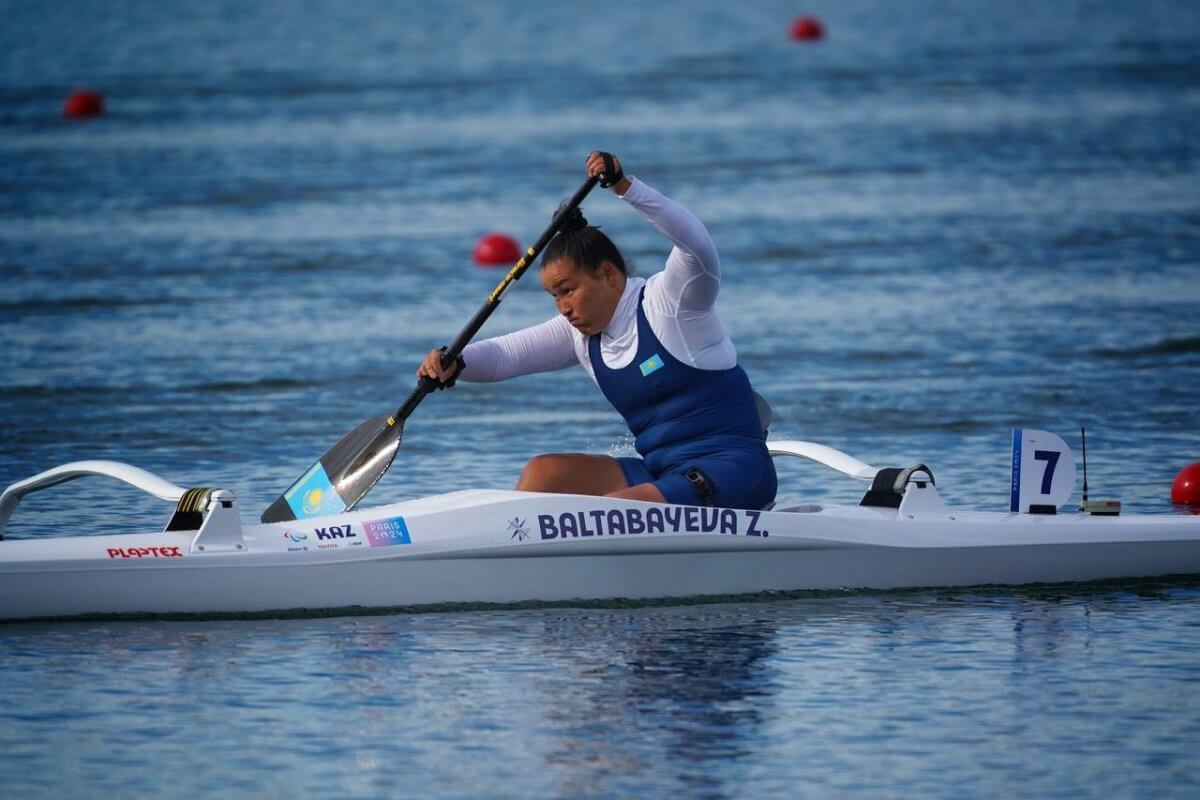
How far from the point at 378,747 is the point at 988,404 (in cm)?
644

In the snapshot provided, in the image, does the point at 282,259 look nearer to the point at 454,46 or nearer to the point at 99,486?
the point at 99,486

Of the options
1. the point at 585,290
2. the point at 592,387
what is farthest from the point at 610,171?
the point at 592,387

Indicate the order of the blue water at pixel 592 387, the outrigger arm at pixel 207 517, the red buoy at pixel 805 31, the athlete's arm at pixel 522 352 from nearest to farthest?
the blue water at pixel 592 387 < the outrigger arm at pixel 207 517 < the athlete's arm at pixel 522 352 < the red buoy at pixel 805 31

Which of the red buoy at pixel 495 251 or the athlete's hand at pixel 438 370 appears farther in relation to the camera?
the red buoy at pixel 495 251

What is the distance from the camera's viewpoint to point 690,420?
793 centimetres

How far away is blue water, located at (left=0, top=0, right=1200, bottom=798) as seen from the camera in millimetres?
6449

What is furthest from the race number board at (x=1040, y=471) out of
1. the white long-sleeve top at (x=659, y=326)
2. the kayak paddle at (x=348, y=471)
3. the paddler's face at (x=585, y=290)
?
A: the kayak paddle at (x=348, y=471)

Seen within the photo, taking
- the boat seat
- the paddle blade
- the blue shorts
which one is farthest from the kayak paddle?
the boat seat

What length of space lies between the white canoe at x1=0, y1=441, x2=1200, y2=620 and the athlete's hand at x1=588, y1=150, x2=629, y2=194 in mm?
1052

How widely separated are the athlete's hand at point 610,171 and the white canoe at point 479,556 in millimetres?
1052

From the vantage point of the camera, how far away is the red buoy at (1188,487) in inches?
372

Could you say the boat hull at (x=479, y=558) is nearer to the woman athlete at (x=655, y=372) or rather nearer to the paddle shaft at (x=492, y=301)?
the woman athlete at (x=655, y=372)

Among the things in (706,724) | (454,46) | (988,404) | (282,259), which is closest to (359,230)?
(282,259)

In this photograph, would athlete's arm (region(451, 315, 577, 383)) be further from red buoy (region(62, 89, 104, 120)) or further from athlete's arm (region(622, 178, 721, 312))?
red buoy (region(62, 89, 104, 120))
